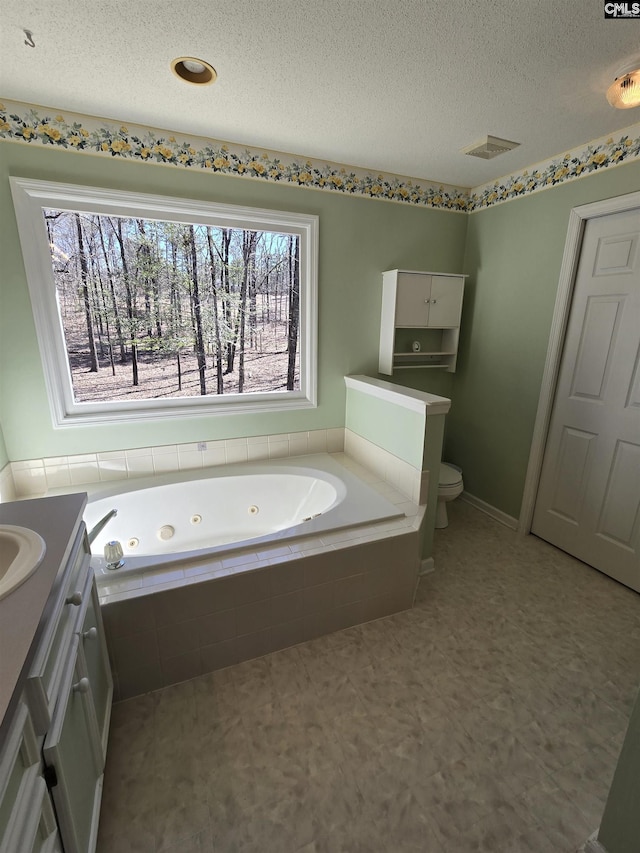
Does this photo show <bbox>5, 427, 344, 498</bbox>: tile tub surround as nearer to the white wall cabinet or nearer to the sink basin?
the white wall cabinet

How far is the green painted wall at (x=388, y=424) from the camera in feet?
6.91

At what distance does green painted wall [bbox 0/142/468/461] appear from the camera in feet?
6.32

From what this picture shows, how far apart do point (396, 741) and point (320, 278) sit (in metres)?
2.38

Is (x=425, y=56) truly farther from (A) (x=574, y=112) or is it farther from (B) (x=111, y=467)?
(B) (x=111, y=467)

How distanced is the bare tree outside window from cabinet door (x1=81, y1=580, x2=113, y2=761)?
1.35 m

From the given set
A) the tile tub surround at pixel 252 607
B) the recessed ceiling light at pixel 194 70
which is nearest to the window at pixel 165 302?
the recessed ceiling light at pixel 194 70

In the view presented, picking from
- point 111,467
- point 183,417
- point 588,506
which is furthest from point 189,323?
point 588,506

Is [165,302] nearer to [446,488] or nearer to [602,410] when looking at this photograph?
[446,488]

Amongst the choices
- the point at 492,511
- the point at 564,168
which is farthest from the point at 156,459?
the point at 564,168

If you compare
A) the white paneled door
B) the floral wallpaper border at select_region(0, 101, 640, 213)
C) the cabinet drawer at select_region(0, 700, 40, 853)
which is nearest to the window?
the floral wallpaper border at select_region(0, 101, 640, 213)

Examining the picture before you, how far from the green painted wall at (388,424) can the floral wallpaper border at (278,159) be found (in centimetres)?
134

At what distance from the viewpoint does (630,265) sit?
2.01m

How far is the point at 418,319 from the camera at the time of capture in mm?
2688

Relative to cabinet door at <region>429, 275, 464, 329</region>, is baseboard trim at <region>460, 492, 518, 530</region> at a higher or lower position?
lower
